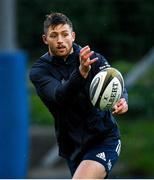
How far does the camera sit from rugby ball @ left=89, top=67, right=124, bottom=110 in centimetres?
709

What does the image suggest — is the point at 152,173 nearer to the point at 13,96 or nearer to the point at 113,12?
the point at 13,96

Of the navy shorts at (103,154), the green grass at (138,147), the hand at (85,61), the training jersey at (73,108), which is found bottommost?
the green grass at (138,147)

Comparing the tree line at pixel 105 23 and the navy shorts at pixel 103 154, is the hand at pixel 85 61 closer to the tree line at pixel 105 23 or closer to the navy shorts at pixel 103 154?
the navy shorts at pixel 103 154

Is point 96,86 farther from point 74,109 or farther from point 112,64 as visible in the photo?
point 112,64

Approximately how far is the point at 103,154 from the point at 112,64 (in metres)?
9.03

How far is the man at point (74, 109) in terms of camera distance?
7.28 meters

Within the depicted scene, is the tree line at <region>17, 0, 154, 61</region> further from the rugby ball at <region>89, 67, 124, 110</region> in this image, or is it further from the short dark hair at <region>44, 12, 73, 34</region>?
the rugby ball at <region>89, 67, 124, 110</region>

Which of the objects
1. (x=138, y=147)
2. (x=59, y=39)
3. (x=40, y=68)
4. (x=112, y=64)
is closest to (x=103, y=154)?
(x=40, y=68)

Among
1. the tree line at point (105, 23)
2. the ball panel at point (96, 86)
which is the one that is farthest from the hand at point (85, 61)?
the tree line at point (105, 23)

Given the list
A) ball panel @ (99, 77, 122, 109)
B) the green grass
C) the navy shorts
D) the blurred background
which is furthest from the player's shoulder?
the green grass

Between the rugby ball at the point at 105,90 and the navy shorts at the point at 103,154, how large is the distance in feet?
1.52

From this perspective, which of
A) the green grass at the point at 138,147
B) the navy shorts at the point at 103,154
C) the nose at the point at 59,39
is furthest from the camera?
the green grass at the point at 138,147

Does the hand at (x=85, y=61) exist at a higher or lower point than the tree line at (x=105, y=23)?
higher

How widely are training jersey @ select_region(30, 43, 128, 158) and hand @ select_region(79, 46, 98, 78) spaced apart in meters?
0.31
